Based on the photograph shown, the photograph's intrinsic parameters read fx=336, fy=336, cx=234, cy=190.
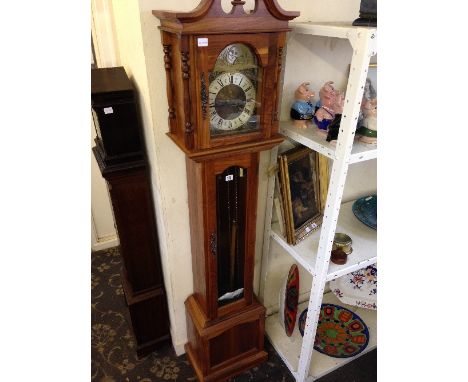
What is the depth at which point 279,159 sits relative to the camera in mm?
1275

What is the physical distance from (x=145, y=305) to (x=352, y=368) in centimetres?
100

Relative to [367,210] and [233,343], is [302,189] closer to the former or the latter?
[367,210]

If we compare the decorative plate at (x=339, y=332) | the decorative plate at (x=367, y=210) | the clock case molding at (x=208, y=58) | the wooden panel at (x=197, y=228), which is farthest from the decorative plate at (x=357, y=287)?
the clock case molding at (x=208, y=58)

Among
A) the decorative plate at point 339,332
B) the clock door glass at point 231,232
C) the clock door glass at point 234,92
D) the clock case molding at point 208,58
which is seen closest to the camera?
the clock case molding at point 208,58

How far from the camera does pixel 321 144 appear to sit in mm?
1083

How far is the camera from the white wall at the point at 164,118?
3.26ft

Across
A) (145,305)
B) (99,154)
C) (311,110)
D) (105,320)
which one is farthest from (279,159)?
(105,320)

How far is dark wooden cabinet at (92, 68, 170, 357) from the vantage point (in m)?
1.18

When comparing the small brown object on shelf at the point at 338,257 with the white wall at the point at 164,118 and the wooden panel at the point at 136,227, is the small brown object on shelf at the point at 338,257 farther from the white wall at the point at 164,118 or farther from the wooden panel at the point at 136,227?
the wooden panel at the point at 136,227

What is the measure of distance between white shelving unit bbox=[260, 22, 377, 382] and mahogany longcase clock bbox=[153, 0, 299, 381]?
0.16 meters

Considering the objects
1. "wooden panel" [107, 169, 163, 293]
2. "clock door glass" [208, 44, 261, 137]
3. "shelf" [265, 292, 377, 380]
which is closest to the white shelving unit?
"shelf" [265, 292, 377, 380]

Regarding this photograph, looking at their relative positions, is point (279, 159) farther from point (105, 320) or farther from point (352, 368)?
point (105, 320)

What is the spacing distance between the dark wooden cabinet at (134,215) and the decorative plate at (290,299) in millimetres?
571

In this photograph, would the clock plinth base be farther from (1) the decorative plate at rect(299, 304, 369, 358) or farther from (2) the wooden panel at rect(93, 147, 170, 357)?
(1) the decorative plate at rect(299, 304, 369, 358)
